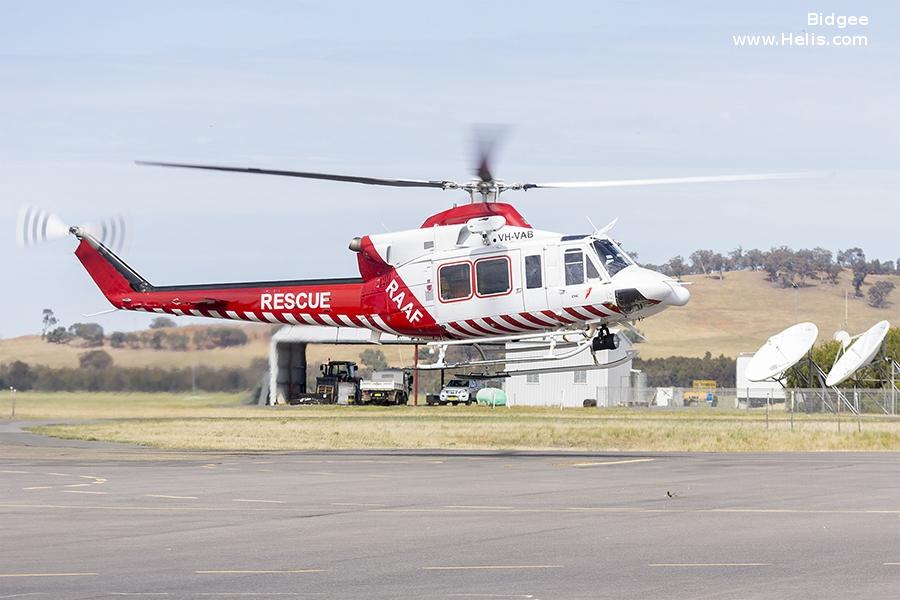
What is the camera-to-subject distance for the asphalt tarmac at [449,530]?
13258 millimetres

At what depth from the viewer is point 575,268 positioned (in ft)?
112

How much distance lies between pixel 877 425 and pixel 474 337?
110 ft

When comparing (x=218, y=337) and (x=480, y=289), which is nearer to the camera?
(x=480, y=289)

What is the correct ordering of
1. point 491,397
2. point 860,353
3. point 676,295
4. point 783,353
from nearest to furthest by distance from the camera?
point 676,295
point 860,353
point 783,353
point 491,397

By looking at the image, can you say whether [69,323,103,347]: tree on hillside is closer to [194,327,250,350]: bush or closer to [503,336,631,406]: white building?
[194,327,250,350]: bush

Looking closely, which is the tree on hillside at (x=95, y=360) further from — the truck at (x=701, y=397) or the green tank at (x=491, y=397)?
the truck at (x=701, y=397)

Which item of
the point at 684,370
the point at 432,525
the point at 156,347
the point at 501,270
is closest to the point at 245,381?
the point at 156,347

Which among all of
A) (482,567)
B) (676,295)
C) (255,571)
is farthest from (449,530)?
(676,295)

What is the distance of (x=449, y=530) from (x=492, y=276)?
668 inches

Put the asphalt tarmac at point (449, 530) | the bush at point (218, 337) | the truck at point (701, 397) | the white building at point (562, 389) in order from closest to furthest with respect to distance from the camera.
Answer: the asphalt tarmac at point (449, 530) < the bush at point (218, 337) < the white building at point (562, 389) < the truck at point (701, 397)

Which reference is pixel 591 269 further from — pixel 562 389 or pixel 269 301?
pixel 562 389

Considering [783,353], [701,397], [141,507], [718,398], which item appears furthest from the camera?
[701,397]

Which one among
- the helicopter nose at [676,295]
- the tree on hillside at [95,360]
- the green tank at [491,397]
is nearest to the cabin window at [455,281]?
the helicopter nose at [676,295]

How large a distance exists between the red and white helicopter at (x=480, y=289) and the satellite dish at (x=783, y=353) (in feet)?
135
